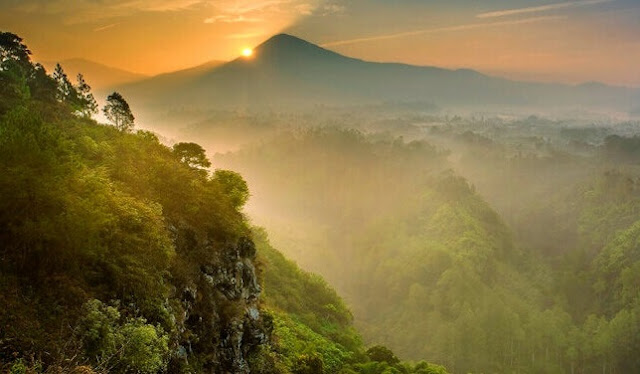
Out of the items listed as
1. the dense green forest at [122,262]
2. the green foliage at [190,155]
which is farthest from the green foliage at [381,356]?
the green foliage at [190,155]

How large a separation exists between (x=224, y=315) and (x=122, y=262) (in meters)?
5.93

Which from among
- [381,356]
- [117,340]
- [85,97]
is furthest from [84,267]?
[85,97]

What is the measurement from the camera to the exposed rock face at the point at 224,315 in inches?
709

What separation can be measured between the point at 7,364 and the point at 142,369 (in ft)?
11.1

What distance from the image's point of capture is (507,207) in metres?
192

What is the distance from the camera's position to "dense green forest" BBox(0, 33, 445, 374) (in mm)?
12664

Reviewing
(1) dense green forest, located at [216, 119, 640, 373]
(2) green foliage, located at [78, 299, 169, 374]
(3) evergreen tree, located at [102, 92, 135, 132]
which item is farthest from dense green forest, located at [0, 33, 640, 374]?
(1) dense green forest, located at [216, 119, 640, 373]

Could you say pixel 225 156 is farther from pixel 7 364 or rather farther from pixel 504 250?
pixel 7 364

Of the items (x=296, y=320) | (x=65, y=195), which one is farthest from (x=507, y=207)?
(x=65, y=195)

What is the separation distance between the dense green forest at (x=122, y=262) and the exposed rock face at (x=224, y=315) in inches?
2.2

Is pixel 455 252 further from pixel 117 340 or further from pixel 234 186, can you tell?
pixel 117 340

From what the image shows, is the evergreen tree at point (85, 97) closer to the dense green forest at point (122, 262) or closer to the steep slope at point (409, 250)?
the dense green forest at point (122, 262)

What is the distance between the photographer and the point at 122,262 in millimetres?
15625

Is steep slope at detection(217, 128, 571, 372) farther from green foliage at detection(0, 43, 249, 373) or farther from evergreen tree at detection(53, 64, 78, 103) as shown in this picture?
green foliage at detection(0, 43, 249, 373)
